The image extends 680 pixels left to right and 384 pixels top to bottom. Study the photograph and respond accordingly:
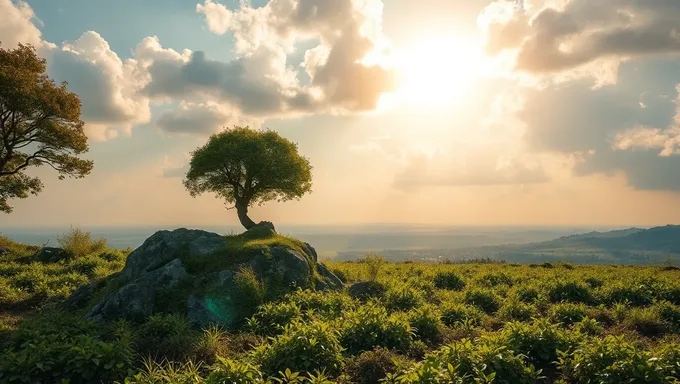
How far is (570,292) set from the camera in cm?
2059

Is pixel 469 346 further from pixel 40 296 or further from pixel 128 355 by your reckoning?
pixel 40 296

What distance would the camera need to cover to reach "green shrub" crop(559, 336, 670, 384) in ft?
28.1

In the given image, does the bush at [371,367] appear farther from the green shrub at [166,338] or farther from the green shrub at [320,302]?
the green shrub at [166,338]

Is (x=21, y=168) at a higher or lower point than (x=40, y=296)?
higher

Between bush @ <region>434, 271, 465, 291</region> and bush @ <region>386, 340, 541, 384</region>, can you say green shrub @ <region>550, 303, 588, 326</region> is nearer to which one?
bush @ <region>386, 340, 541, 384</region>

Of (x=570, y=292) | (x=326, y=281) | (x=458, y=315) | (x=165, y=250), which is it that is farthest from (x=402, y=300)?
(x=165, y=250)

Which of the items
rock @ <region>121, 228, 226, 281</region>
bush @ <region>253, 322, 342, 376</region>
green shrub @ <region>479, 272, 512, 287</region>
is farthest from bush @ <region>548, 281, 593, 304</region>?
rock @ <region>121, 228, 226, 281</region>

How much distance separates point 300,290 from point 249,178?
55.8 feet

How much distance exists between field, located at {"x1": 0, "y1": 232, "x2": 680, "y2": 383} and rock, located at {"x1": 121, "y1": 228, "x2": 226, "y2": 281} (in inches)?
85.9

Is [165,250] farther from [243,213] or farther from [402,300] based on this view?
[243,213]

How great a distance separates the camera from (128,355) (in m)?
10.6

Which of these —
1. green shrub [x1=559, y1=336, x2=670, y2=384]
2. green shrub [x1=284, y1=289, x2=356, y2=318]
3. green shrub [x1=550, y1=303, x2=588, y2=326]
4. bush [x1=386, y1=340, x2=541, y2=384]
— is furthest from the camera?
green shrub [x1=550, y1=303, x2=588, y2=326]

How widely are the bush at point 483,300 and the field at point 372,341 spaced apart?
47 millimetres

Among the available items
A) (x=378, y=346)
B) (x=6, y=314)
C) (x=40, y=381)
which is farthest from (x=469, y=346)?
(x=6, y=314)
